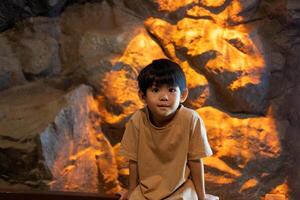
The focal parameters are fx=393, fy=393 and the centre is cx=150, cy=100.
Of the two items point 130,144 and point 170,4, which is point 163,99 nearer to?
point 130,144

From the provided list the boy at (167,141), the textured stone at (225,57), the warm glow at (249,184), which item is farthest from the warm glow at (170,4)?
the warm glow at (249,184)

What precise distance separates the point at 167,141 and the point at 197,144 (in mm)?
153

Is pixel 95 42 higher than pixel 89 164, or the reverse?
pixel 95 42

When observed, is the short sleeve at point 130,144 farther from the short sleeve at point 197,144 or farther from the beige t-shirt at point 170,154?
the short sleeve at point 197,144

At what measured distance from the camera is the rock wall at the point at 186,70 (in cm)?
313

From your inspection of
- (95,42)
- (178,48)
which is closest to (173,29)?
(178,48)

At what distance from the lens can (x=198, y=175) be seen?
6.61 ft

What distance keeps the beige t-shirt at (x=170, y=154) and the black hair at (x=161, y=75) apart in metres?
0.17

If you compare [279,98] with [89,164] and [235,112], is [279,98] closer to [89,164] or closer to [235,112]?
[235,112]

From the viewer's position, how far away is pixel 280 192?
327 cm

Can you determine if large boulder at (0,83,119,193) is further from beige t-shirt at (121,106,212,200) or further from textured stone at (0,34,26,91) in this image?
beige t-shirt at (121,106,212,200)

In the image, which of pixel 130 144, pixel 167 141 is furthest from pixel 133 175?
pixel 167 141

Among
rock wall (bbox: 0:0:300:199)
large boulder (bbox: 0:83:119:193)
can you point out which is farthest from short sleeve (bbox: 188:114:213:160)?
rock wall (bbox: 0:0:300:199)

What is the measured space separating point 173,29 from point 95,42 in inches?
26.7
